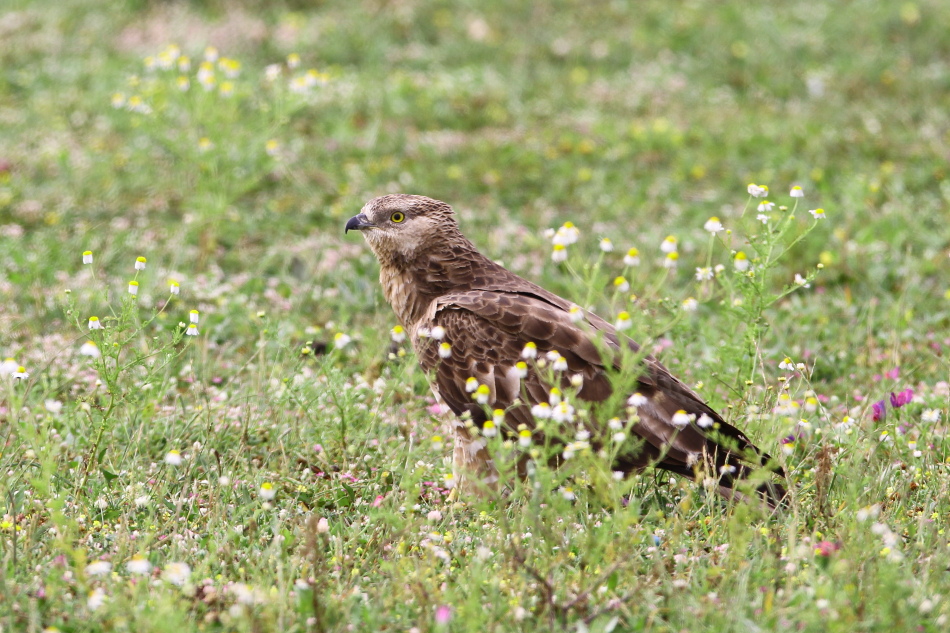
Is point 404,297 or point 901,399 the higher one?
point 404,297

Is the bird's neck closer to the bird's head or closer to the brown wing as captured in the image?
the bird's head

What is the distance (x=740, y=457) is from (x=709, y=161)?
19.3ft

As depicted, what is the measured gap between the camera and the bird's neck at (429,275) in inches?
211

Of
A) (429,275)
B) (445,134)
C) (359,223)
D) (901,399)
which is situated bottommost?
(445,134)

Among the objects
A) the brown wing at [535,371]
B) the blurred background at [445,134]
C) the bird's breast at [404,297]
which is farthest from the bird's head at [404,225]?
the blurred background at [445,134]

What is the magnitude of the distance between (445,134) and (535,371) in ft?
19.8

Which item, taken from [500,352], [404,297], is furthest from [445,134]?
[500,352]

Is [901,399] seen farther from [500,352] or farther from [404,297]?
[404,297]

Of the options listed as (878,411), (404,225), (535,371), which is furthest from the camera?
(404,225)

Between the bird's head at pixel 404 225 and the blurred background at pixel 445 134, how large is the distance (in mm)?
1231

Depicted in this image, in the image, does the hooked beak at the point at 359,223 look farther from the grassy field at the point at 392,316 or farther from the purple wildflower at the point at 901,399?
the purple wildflower at the point at 901,399

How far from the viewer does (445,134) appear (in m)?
10.4

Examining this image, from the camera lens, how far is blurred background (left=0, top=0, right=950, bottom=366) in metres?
7.77

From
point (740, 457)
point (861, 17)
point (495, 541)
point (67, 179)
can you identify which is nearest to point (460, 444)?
point (495, 541)
